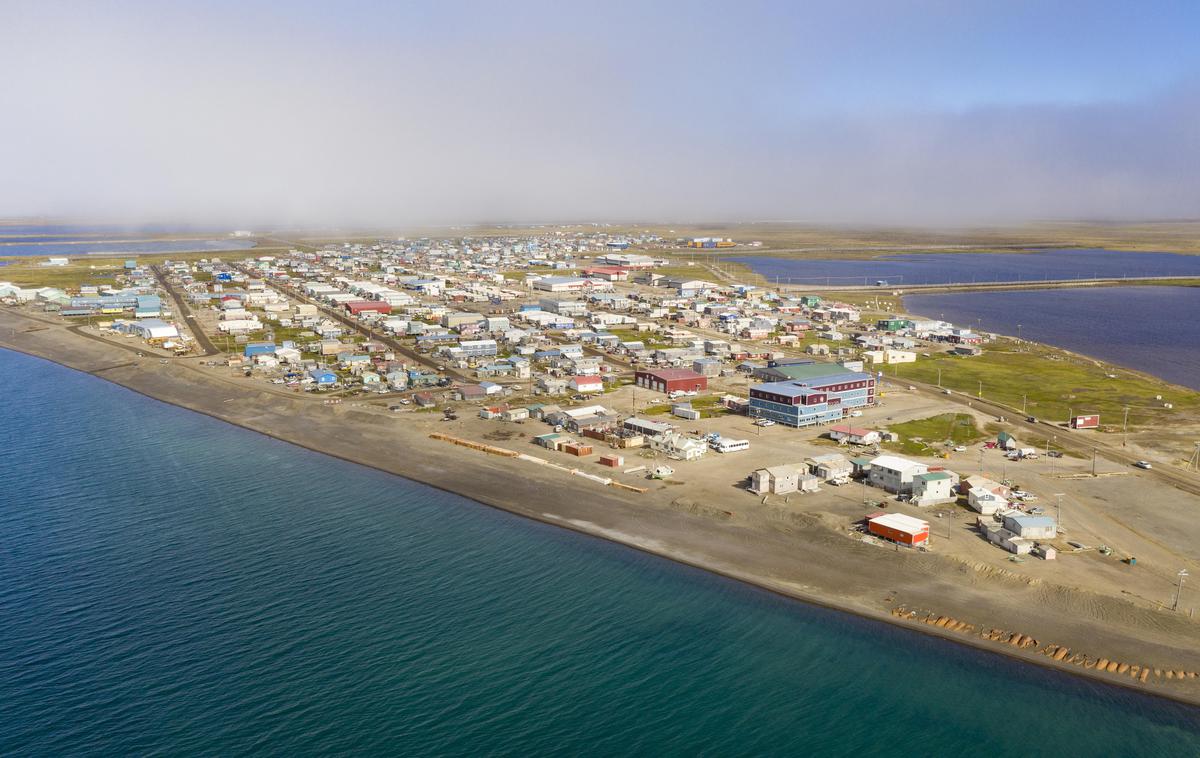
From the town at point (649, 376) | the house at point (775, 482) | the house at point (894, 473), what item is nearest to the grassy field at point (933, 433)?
the town at point (649, 376)

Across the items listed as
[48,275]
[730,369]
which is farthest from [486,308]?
[48,275]

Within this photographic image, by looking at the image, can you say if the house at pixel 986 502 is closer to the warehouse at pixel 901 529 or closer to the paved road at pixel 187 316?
the warehouse at pixel 901 529

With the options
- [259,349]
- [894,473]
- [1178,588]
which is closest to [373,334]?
[259,349]

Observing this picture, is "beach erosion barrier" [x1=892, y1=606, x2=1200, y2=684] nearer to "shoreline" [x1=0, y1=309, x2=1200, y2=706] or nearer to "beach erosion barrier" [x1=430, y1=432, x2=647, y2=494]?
"shoreline" [x1=0, y1=309, x2=1200, y2=706]

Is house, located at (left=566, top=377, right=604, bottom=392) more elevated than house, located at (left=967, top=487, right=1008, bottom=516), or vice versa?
house, located at (left=566, top=377, right=604, bottom=392)

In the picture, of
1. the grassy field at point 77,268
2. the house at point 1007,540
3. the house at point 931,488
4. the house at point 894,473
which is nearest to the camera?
the house at point 1007,540

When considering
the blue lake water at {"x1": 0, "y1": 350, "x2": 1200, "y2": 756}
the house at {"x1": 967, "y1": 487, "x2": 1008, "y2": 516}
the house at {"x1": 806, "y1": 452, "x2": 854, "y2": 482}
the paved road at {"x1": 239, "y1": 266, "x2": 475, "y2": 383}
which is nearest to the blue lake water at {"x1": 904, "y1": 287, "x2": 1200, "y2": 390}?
the house at {"x1": 967, "y1": 487, "x2": 1008, "y2": 516}

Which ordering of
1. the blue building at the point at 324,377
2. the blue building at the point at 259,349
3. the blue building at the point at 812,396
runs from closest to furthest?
the blue building at the point at 812,396
the blue building at the point at 324,377
the blue building at the point at 259,349
